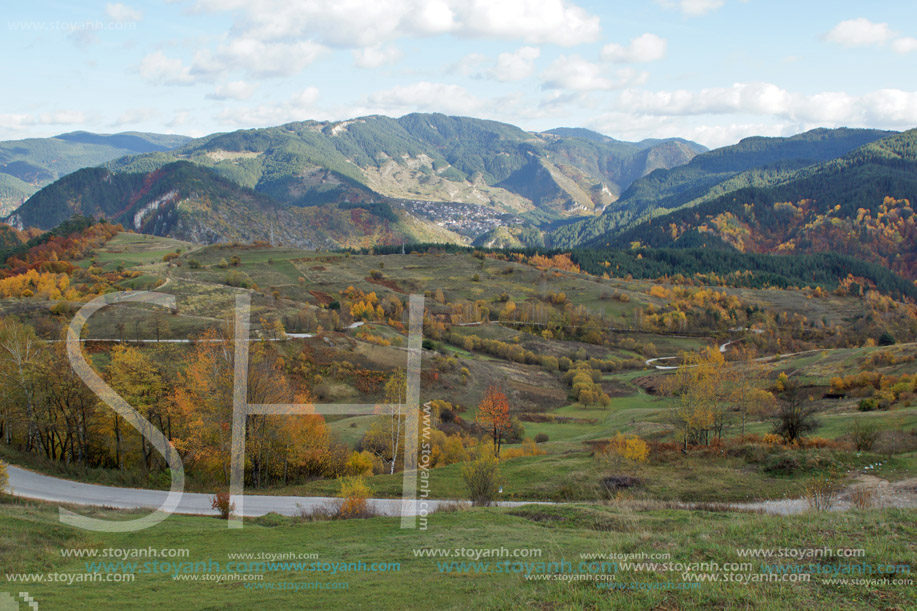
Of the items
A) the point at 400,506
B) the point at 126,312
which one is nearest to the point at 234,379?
the point at 400,506

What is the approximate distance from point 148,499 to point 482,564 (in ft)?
77.4

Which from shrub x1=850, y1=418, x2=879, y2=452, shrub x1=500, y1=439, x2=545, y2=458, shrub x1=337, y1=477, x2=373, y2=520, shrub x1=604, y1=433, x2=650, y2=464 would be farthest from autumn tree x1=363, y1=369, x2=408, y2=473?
shrub x1=850, y1=418, x2=879, y2=452

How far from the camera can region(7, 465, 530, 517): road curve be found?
2927 centimetres

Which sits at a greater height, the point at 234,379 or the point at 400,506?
the point at 234,379

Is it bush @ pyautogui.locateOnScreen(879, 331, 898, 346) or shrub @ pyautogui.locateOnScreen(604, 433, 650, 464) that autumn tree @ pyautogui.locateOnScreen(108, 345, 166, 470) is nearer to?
shrub @ pyautogui.locateOnScreen(604, 433, 650, 464)

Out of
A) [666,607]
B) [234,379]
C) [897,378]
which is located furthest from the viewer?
[897,378]

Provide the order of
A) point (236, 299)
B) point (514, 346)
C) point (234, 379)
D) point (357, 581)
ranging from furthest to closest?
point (514, 346) → point (236, 299) → point (234, 379) → point (357, 581)

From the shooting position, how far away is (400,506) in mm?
30828

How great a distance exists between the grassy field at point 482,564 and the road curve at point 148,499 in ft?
20.0

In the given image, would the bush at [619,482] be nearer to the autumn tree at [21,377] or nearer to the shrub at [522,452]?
the shrub at [522,452]

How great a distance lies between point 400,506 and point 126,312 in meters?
77.1

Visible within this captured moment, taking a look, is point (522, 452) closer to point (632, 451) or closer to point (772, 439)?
point (632, 451)

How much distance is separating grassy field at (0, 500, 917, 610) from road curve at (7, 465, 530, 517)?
20.0 ft

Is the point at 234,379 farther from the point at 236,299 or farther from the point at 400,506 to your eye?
the point at 236,299
